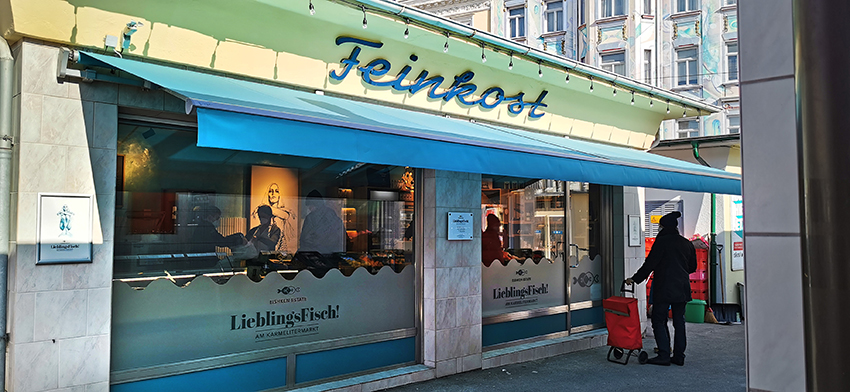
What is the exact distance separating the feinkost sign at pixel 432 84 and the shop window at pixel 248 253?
3.01ft

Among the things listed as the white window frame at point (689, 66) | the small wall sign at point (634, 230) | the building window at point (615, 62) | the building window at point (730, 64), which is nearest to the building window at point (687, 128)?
the white window frame at point (689, 66)

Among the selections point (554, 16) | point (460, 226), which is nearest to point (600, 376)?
point (460, 226)

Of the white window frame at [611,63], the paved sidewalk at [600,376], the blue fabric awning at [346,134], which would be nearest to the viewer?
the blue fabric awning at [346,134]

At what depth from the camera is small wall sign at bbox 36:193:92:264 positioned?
417 cm

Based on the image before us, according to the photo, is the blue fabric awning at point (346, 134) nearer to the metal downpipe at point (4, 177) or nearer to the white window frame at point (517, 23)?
the metal downpipe at point (4, 177)

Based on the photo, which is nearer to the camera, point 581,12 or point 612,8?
point 612,8

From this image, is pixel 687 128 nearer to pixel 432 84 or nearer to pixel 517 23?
pixel 517 23

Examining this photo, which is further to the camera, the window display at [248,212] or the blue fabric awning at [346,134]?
the window display at [248,212]

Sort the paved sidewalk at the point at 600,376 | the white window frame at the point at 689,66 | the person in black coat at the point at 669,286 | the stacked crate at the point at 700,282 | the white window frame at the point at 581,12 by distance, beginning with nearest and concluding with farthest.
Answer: the paved sidewalk at the point at 600,376 < the person in black coat at the point at 669,286 < the stacked crate at the point at 700,282 < the white window frame at the point at 689,66 < the white window frame at the point at 581,12

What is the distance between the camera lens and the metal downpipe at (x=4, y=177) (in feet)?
13.6

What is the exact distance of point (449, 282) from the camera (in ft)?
21.6

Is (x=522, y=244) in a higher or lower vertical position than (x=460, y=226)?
lower

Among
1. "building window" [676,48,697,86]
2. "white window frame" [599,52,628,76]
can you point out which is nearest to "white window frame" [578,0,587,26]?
"white window frame" [599,52,628,76]

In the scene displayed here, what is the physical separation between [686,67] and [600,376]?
21.9 metres
